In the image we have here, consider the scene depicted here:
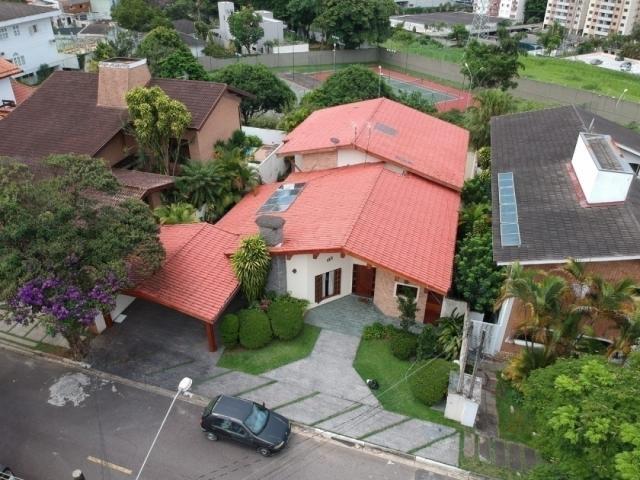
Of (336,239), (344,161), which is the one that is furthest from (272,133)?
(336,239)

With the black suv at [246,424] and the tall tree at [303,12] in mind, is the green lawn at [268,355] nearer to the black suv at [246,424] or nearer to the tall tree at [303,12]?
the black suv at [246,424]

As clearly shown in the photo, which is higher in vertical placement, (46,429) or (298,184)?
(298,184)

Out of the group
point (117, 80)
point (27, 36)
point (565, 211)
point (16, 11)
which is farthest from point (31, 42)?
point (565, 211)

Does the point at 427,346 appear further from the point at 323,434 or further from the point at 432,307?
the point at 323,434

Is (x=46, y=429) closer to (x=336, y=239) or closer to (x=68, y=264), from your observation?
(x=68, y=264)

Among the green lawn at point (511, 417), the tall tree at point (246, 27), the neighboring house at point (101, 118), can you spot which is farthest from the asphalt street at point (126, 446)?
the tall tree at point (246, 27)

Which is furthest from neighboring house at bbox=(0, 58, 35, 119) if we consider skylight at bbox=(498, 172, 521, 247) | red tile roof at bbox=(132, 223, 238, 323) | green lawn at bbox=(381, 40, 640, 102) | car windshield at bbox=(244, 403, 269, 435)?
green lawn at bbox=(381, 40, 640, 102)
